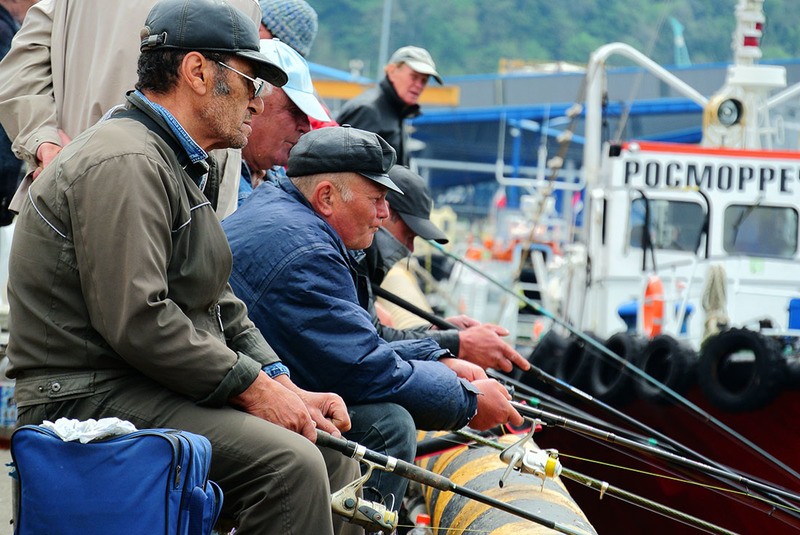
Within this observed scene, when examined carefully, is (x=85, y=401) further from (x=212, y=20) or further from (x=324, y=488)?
(x=212, y=20)

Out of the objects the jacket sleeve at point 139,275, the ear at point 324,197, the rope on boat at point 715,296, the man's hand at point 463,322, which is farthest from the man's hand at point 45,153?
the rope on boat at point 715,296

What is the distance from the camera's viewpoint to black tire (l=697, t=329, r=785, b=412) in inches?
377

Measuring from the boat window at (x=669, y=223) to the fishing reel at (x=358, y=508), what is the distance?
11287mm

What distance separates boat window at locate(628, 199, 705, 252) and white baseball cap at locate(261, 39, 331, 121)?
9753mm

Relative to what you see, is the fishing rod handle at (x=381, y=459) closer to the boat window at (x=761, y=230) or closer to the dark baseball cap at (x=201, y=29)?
the dark baseball cap at (x=201, y=29)

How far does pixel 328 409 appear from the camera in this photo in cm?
412

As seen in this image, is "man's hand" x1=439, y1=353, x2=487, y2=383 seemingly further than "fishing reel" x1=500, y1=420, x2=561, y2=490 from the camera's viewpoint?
Yes

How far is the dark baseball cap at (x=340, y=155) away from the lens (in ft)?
15.8

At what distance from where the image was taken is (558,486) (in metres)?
6.40

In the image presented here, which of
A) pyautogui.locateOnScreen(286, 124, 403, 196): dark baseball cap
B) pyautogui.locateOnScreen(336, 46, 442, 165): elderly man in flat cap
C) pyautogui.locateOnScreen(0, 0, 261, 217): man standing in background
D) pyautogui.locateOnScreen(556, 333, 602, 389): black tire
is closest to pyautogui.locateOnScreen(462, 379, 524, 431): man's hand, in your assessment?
pyautogui.locateOnScreen(286, 124, 403, 196): dark baseball cap

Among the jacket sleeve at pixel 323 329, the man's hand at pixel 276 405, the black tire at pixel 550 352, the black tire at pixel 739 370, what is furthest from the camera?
the black tire at pixel 550 352

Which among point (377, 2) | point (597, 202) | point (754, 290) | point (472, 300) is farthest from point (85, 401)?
point (377, 2)

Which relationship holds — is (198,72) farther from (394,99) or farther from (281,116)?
(394,99)

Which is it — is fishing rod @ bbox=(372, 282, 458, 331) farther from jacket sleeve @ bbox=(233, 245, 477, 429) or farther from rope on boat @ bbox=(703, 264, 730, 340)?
rope on boat @ bbox=(703, 264, 730, 340)
